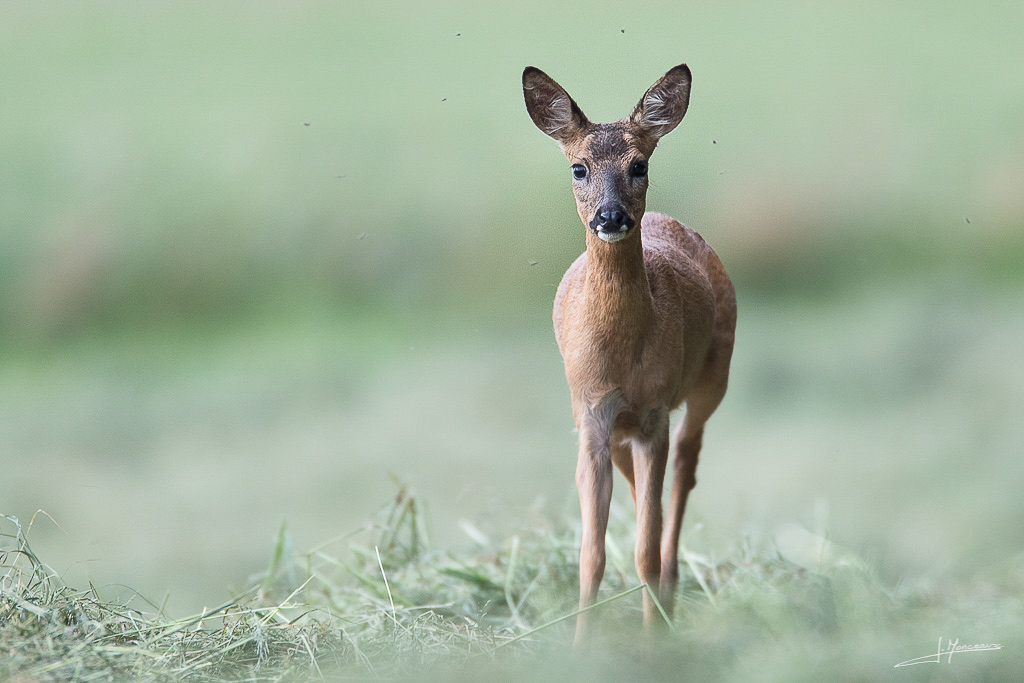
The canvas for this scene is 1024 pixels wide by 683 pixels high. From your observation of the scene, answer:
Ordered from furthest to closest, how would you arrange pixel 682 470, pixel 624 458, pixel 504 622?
pixel 504 622 → pixel 682 470 → pixel 624 458

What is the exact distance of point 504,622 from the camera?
4652mm

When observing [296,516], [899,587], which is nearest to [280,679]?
[296,516]

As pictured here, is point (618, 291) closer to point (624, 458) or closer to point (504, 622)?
point (624, 458)

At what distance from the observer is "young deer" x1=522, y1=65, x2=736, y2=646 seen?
11.5 feet

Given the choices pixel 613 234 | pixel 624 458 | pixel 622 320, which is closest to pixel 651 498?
pixel 624 458

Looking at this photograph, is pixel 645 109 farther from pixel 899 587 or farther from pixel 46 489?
pixel 46 489

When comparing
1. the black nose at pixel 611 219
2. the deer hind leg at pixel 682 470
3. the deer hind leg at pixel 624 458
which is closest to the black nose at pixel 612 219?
the black nose at pixel 611 219

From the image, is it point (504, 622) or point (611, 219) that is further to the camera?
point (504, 622)

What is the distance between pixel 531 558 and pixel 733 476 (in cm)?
159

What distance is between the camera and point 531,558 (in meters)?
5.39

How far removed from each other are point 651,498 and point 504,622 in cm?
114
